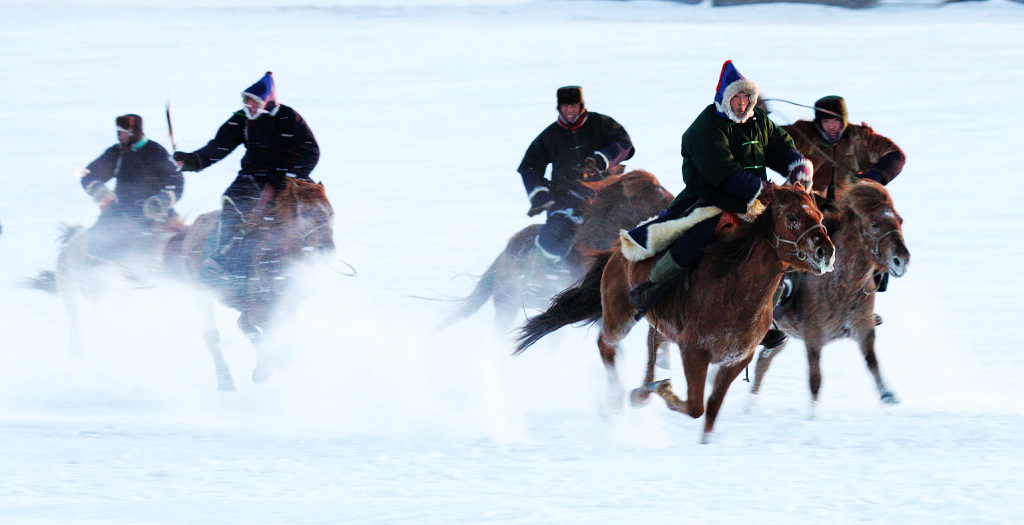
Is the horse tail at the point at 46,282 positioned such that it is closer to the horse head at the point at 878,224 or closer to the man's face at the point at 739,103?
the man's face at the point at 739,103

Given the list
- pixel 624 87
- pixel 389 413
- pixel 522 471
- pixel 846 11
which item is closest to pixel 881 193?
pixel 522 471

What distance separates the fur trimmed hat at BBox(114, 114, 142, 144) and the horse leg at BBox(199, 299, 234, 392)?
1.89 meters

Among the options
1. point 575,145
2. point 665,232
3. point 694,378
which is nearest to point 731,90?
point 665,232

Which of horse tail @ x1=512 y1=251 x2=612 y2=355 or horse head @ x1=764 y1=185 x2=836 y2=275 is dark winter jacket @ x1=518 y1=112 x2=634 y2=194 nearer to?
horse tail @ x1=512 y1=251 x2=612 y2=355

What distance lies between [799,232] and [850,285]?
184cm

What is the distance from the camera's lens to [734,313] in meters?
6.51

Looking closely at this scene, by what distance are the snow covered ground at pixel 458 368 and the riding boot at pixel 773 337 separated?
0.45 metres

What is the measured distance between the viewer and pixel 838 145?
859 centimetres

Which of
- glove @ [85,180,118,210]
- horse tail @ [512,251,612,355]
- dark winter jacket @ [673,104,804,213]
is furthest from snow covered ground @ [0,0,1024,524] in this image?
dark winter jacket @ [673,104,804,213]

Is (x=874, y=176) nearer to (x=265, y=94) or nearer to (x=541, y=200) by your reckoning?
(x=541, y=200)

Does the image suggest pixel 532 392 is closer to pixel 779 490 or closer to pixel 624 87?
pixel 779 490

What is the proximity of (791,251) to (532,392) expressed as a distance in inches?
121

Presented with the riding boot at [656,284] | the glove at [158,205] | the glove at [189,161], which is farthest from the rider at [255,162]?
the riding boot at [656,284]

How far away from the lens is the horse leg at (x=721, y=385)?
6.75 m
